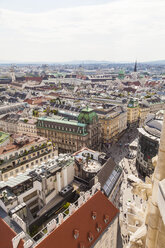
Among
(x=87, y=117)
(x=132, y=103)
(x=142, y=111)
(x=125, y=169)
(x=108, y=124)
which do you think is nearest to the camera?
(x=125, y=169)

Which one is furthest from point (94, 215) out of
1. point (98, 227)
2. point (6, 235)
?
point (6, 235)

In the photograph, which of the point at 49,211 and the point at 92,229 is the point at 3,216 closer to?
the point at 49,211

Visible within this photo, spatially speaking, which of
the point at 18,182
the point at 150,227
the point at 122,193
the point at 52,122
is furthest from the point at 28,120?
the point at 150,227

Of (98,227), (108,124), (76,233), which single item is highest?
(76,233)

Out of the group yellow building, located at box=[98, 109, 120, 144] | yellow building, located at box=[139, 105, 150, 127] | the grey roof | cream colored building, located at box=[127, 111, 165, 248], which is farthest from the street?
cream colored building, located at box=[127, 111, 165, 248]

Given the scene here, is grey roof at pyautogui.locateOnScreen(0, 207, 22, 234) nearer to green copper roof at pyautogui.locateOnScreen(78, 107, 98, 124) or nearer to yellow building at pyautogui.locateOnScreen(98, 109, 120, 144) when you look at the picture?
green copper roof at pyautogui.locateOnScreen(78, 107, 98, 124)

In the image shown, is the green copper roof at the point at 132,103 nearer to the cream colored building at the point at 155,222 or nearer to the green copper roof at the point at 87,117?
the green copper roof at the point at 87,117

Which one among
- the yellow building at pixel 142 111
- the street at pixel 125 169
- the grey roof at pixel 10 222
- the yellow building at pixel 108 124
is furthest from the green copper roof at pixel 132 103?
the grey roof at pixel 10 222

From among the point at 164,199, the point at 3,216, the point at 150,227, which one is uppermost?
the point at 164,199

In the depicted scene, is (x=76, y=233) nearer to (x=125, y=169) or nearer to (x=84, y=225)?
(x=84, y=225)
